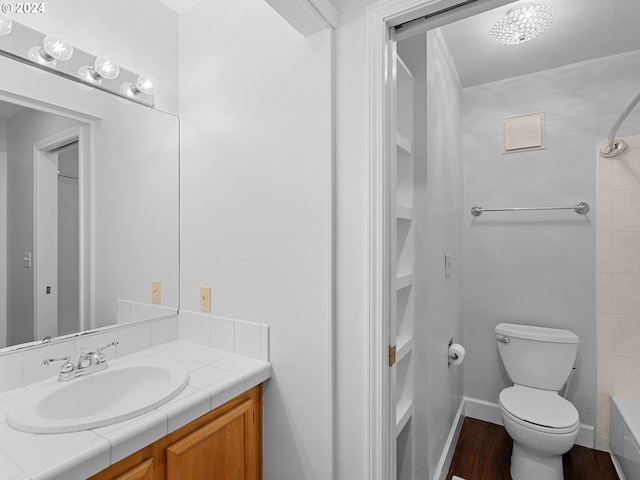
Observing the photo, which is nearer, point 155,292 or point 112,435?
point 112,435

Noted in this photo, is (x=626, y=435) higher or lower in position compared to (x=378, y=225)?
lower

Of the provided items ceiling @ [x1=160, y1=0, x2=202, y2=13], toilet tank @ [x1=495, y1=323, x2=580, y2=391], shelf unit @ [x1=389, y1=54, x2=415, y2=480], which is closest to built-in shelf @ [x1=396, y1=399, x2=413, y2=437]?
shelf unit @ [x1=389, y1=54, x2=415, y2=480]

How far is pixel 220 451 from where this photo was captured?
46.4 inches

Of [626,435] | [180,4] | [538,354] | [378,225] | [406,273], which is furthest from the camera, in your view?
[538,354]

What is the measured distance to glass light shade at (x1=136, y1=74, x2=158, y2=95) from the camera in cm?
155

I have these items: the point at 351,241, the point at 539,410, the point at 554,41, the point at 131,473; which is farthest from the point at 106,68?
the point at 539,410

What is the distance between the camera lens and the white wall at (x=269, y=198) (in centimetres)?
126

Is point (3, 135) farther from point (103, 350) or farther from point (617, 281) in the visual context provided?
point (617, 281)

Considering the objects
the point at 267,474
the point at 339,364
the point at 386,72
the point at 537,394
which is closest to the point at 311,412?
the point at 339,364

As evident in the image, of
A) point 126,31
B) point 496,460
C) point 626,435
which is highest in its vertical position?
point 126,31

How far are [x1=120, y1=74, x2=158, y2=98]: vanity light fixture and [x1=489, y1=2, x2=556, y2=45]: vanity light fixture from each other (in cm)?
173

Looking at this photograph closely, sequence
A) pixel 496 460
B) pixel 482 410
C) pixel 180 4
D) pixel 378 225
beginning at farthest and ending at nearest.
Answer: pixel 482 410 < pixel 496 460 < pixel 180 4 < pixel 378 225

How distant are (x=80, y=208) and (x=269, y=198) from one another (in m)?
0.77

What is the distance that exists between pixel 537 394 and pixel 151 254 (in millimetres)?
2399
